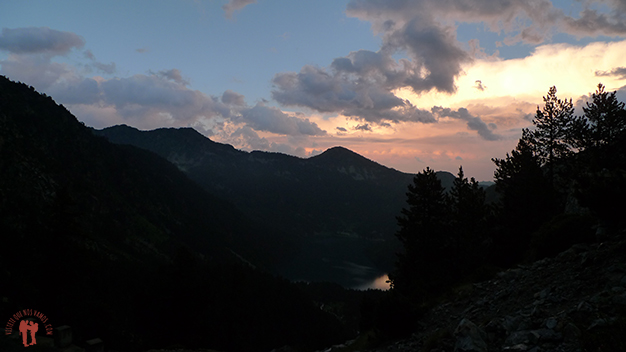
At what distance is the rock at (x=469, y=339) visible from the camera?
9773 mm

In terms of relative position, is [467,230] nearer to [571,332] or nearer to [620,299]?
[620,299]

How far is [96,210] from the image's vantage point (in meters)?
167

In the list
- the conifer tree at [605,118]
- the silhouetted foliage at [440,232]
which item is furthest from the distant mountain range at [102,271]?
the conifer tree at [605,118]

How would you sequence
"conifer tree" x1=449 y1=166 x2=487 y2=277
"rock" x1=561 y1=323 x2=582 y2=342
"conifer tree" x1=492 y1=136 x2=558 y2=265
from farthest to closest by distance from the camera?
"conifer tree" x1=449 y1=166 x2=487 y2=277
"conifer tree" x1=492 y1=136 x2=558 y2=265
"rock" x1=561 y1=323 x2=582 y2=342

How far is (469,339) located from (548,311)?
10.0 ft

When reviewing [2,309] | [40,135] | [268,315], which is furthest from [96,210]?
[2,309]

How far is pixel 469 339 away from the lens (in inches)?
398

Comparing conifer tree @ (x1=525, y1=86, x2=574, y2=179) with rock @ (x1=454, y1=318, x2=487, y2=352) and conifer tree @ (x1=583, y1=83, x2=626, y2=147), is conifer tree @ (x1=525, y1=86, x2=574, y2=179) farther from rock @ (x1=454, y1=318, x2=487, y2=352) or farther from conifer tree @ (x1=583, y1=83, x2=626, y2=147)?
rock @ (x1=454, y1=318, x2=487, y2=352)

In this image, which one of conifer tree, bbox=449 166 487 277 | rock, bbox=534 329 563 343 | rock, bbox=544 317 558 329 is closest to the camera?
rock, bbox=534 329 563 343

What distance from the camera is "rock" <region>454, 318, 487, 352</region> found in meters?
9.77

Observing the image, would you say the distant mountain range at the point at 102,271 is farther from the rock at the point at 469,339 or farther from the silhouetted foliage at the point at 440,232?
the silhouetted foliage at the point at 440,232

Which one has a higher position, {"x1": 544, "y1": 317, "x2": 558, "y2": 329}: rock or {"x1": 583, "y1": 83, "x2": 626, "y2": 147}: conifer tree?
{"x1": 583, "y1": 83, "x2": 626, "y2": 147}: conifer tree

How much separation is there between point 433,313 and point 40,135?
692 ft

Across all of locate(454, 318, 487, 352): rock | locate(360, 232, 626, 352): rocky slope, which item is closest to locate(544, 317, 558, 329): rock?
locate(360, 232, 626, 352): rocky slope
